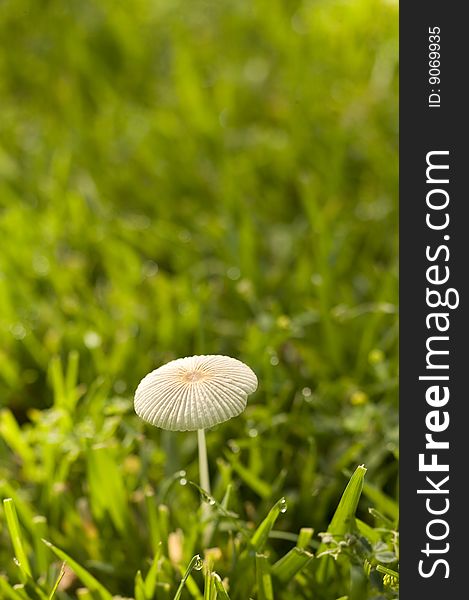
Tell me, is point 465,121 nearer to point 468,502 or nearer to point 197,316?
point 468,502

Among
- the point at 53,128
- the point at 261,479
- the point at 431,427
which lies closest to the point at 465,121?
the point at 431,427

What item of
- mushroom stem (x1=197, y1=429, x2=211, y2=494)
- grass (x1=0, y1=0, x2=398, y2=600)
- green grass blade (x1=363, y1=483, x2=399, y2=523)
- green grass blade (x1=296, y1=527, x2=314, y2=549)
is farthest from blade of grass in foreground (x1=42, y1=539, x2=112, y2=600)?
green grass blade (x1=363, y1=483, x2=399, y2=523)

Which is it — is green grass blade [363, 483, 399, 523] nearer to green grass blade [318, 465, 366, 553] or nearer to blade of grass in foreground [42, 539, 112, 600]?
green grass blade [318, 465, 366, 553]

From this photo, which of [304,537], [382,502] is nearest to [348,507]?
[304,537]

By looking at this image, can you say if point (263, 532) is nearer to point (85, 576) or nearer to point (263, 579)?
point (263, 579)

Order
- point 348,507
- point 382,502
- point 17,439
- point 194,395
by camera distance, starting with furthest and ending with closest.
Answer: point 17,439, point 382,502, point 348,507, point 194,395
